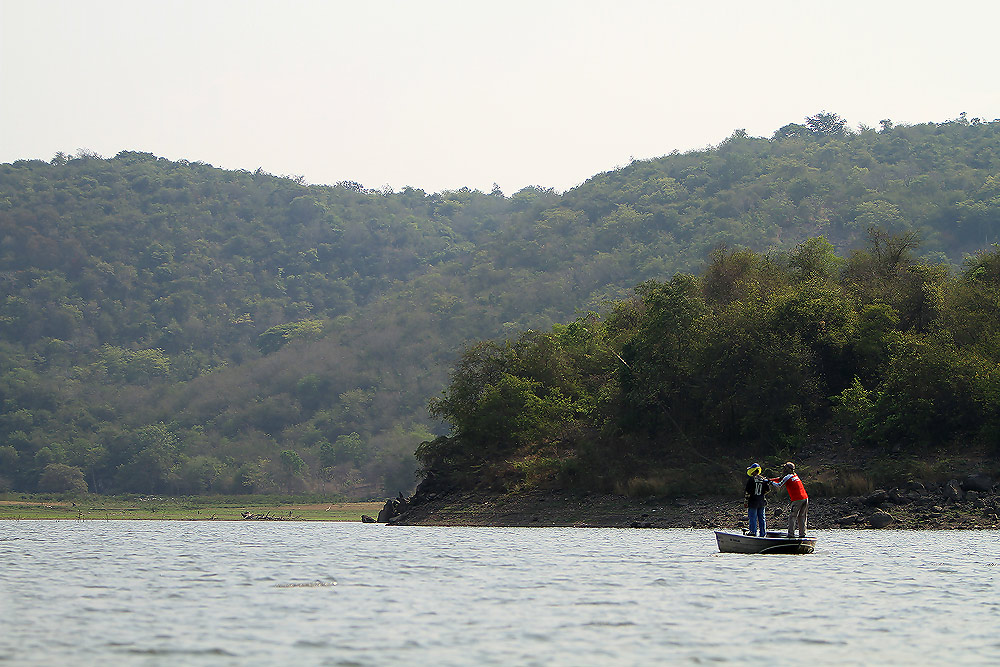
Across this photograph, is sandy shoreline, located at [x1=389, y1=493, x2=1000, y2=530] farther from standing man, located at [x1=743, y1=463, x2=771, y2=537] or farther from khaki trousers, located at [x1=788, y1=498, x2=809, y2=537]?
khaki trousers, located at [x1=788, y1=498, x2=809, y2=537]

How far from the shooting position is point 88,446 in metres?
162

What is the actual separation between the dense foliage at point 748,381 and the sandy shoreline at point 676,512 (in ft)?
5.13

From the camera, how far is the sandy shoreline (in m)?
53.2

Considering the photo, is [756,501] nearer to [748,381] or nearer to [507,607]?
[507,607]

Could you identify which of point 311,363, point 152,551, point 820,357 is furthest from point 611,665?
point 311,363

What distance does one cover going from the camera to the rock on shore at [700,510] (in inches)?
2100

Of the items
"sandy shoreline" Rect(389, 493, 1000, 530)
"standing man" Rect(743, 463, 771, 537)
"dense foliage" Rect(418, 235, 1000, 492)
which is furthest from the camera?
"dense foliage" Rect(418, 235, 1000, 492)

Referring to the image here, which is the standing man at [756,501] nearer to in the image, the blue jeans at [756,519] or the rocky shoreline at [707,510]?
the blue jeans at [756,519]

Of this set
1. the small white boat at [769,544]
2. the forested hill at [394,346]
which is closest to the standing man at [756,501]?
the small white boat at [769,544]

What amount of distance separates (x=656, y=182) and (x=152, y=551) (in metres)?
161

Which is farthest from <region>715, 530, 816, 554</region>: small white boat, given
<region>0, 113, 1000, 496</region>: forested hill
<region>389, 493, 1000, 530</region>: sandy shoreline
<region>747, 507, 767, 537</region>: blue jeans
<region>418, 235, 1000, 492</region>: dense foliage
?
<region>0, 113, 1000, 496</region>: forested hill

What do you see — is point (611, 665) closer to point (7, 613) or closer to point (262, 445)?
point (7, 613)

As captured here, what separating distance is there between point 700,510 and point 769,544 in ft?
83.6

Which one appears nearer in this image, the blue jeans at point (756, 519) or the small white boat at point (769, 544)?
the small white boat at point (769, 544)
